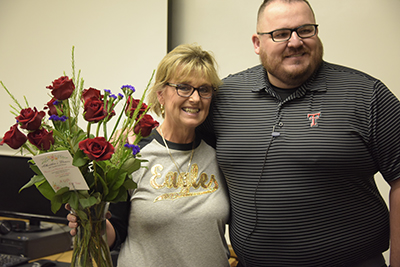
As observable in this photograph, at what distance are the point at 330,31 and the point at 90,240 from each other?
1.89 metres

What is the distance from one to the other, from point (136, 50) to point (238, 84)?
1.26 metres

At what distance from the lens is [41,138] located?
A: 943mm

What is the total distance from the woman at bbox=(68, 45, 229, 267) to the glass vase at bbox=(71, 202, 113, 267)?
0.97 ft

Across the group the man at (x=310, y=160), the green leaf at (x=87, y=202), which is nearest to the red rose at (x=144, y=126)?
the green leaf at (x=87, y=202)

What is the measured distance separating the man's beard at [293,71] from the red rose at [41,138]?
0.91 metres

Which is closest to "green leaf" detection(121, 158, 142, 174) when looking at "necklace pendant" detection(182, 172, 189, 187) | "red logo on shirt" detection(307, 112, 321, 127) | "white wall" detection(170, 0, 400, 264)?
"necklace pendant" detection(182, 172, 189, 187)

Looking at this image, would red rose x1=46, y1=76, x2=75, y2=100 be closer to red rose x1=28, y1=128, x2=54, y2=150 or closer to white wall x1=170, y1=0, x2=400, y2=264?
red rose x1=28, y1=128, x2=54, y2=150

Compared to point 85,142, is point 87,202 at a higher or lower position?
lower

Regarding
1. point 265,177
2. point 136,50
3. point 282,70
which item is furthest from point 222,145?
point 136,50

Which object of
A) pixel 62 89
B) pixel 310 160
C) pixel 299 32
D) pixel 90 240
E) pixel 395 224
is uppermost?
pixel 299 32

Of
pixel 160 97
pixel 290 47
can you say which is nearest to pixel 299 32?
pixel 290 47

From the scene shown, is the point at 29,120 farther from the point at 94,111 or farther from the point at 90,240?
the point at 90,240

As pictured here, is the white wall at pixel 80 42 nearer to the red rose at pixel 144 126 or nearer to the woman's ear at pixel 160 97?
the woman's ear at pixel 160 97

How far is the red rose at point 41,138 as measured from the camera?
0.94 metres
